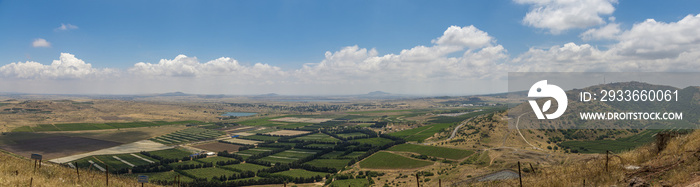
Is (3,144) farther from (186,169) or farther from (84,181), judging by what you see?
(84,181)

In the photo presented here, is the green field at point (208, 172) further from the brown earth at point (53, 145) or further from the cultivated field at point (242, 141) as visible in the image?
the brown earth at point (53, 145)

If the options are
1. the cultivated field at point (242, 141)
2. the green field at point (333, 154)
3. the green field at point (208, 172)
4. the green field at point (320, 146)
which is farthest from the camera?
the cultivated field at point (242, 141)

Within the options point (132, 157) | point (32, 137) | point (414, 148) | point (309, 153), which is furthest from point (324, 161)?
point (32, 137)

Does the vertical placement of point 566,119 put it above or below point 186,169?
above

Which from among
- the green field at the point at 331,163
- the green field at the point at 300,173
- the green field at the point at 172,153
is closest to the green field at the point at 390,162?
the green field at the point at 331,163

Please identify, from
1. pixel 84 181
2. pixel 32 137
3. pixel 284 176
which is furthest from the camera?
pixel 32 137

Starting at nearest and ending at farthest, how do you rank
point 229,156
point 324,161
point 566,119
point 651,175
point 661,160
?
point 651,175 < point 661,160 < point 324,161 < point 229,156 < point 566,119

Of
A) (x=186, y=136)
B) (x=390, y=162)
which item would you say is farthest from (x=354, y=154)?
(x=186, y=136)
